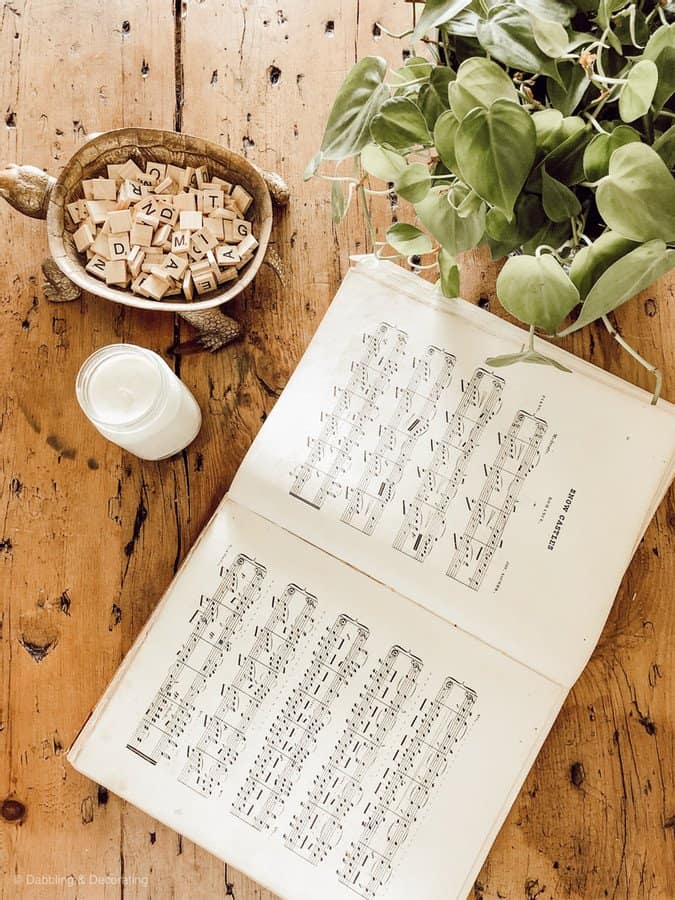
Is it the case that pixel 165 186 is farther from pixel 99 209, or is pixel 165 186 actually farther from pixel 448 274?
pixel 448 274

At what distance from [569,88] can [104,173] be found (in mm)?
526

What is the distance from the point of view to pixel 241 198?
34.5 inches

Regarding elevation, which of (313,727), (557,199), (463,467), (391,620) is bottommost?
(313,727)

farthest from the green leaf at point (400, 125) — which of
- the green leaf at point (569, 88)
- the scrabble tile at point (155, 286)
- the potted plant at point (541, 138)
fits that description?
the scrabble tile at point (155, 286)

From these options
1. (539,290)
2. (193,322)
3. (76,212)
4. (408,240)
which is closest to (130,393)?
(193,322)

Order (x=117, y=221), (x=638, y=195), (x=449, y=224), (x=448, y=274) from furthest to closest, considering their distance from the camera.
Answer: (x=117, y=221)
(x=448, y=274)
(x=449, y=224)
(x=638, y=195)

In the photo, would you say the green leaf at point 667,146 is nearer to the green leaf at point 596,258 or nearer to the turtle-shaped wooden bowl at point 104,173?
the green leaf at point 596,258

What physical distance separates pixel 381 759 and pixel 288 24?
2.90ft

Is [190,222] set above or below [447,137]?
below

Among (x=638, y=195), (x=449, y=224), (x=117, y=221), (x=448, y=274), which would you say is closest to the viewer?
(x=638, y=195)

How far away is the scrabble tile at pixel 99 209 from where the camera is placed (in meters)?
0.86

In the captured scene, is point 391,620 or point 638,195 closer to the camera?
point 638,195

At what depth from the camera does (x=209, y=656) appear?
0.85m

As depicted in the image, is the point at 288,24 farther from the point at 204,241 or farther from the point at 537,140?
the point at 537,140
